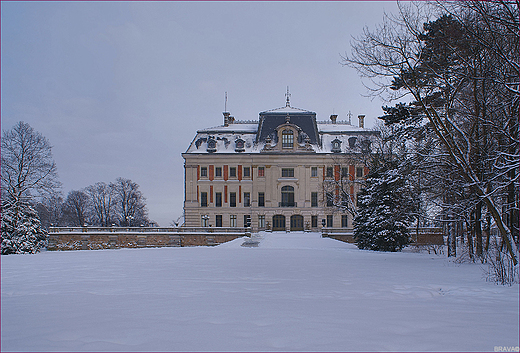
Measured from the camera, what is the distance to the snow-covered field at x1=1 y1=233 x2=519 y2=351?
401cm

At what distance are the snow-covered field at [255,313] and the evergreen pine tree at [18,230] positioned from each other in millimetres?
18491

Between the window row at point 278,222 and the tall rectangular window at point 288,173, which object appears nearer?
the window row at point 278,222

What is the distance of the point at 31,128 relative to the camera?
27609 mm

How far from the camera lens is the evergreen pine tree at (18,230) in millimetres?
24562

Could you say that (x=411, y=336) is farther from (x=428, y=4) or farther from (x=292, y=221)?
(x=292, y=221)

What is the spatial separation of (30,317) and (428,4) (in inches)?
467

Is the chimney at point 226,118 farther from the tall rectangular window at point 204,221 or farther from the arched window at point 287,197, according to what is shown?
the tall rectangular window at point 204,221

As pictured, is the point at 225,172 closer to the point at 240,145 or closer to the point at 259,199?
the point at 240,145

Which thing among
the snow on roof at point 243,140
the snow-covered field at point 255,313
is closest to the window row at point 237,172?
the snow on roof at point 243,140

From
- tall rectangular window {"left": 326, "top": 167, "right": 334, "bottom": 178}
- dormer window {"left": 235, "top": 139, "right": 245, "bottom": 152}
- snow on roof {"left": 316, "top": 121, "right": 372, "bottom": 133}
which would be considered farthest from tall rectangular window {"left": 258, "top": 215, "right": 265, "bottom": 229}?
snow on roof {"left": 316, "top": 121, "right": 372, "bottom": 133}

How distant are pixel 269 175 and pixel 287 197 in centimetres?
337

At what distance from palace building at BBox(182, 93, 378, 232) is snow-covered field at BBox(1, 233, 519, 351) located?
35305mm

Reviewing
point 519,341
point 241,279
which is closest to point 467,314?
point 519,341

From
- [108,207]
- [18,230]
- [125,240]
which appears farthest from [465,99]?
[108,207]
